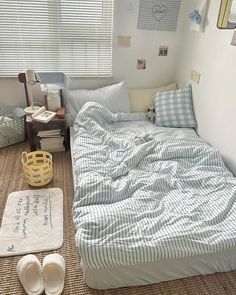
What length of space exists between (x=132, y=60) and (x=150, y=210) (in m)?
1.77

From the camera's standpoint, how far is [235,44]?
176cm

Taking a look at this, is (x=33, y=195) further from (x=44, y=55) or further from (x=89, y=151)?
(x=44, y=55)

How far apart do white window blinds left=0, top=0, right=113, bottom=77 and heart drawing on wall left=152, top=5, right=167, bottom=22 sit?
1.39 ft

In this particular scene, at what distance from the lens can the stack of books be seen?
2312 mm

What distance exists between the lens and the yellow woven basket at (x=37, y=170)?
1.90 meters

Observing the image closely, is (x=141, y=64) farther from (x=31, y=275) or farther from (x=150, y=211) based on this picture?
(x=31, y=275)

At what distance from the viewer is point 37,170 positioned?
191 cm

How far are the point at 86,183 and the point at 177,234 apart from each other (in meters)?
0.59

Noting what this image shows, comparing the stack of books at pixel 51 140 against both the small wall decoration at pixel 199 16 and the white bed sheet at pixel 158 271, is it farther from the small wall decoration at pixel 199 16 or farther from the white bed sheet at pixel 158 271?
the small wall decoration at pixel 199 16

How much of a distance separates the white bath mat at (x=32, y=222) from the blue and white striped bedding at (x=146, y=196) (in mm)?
337

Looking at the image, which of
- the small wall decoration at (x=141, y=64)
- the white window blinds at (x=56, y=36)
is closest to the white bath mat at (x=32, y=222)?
the white window blinds at (x=56, y=36)

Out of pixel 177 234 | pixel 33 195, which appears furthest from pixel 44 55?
pixel 177 234

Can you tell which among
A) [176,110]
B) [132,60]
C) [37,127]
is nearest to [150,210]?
[176,110]

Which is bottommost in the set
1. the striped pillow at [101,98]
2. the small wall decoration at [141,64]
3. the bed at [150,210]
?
the bed at [150,210]
